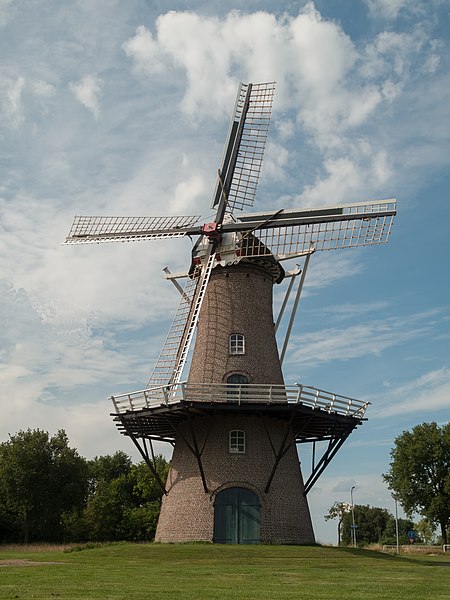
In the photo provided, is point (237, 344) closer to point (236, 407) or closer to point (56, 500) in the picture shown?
point (236, 407)

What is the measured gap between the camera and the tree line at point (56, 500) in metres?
45.5

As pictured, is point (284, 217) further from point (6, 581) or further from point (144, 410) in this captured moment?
point (6, 581)

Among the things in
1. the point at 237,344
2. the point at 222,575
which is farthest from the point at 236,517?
the point at 222,575

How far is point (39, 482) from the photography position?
46125 mm

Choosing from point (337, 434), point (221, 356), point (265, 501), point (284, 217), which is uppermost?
point (284, 217)

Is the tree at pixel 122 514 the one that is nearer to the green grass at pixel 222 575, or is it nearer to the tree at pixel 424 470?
the tree at pixel 424 470

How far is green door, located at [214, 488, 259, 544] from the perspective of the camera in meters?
25.3

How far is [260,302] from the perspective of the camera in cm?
2892

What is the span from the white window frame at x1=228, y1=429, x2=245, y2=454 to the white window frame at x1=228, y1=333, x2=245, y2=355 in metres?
3.22

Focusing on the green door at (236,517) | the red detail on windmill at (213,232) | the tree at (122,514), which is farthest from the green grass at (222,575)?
the tree at (122,514)

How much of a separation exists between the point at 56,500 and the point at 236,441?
81.9 feet

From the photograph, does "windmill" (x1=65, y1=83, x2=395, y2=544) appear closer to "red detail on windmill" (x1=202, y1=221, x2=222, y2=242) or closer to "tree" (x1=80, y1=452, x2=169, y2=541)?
"red detail on windmill" (x1=202, y1=221, x2=222, y2=242)

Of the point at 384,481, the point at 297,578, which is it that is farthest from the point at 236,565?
the point at 384,481

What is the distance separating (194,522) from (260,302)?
9286mm
